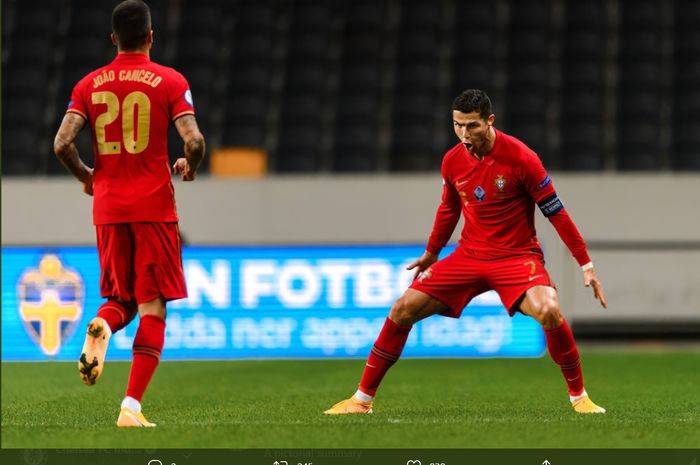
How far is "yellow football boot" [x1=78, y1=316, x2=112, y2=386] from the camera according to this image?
4.49 meters

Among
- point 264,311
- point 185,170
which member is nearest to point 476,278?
point 185,170

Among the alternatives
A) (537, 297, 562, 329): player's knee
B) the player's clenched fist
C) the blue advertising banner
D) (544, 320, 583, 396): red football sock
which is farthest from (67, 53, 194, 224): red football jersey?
the blue advertising banner

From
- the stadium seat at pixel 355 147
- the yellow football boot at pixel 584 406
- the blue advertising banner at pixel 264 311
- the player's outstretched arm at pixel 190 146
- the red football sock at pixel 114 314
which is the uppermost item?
the player's outstretched arm at pixel 190 146

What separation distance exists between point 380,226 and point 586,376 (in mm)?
3203

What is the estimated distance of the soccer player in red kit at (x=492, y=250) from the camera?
17.1 ft

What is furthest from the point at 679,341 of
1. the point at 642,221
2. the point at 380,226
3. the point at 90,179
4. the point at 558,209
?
the point at 90,179

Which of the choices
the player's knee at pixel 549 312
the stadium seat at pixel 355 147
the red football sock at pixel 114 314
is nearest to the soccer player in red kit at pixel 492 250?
the player's knee at pixel 549 312

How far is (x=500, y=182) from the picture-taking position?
525cm

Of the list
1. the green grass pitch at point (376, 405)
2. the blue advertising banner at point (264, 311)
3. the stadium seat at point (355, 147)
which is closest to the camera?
the green grass pitch at point (376, 405)

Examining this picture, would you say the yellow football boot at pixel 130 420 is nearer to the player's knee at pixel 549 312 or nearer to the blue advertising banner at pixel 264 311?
the player's knee at pixel 549 312

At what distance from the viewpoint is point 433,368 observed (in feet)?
29.6

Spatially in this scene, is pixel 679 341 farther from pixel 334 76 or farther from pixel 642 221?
pixel 334 76

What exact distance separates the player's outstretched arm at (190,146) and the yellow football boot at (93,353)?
0.63 metres

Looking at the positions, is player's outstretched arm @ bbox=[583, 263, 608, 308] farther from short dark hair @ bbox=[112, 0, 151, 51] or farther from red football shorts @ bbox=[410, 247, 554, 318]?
short dark hair @ bbox=[112, 0, 151, 51]
